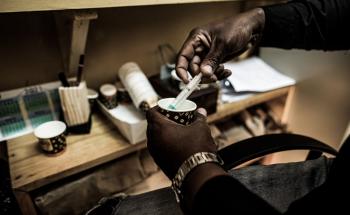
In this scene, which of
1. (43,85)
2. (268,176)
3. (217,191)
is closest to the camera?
(217,191)

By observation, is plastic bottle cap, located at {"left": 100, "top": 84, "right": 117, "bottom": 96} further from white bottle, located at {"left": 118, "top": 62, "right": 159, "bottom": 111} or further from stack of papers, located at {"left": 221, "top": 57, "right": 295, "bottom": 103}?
stack of papers, located at {"left": 221, "top": 57, "right": 295, "bottom": 103}

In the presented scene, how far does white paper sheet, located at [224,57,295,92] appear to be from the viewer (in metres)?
1.03

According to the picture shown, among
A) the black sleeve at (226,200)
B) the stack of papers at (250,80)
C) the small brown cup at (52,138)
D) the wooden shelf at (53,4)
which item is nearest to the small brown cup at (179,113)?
the black sleeve at (226,200)

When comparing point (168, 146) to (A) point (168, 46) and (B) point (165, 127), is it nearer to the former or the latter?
(B) point (165, 127)

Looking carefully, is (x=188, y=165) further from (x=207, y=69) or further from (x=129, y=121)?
(x=129, y=121)

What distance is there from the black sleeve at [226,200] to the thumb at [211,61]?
9.1 inches

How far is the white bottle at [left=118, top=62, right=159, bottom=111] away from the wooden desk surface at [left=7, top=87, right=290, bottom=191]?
4.8 inches

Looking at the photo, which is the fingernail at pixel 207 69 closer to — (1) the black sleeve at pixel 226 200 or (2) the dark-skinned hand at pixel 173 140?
(2) the dark-skinned hand at pixel 173 140

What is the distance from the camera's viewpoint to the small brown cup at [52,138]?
2.23ft

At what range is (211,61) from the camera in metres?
0.59

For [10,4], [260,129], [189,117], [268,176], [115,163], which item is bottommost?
[260,129]

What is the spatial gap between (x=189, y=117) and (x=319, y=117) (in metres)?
0.82

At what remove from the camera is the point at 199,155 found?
1.49 feet

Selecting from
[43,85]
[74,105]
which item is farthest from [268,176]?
[43,85]
